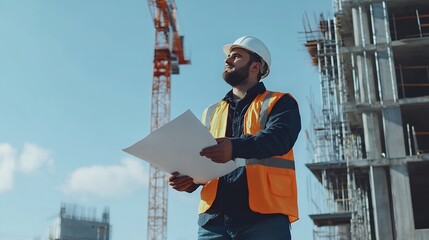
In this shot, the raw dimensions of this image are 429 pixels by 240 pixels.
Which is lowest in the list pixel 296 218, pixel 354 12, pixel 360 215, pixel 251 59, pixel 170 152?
pixel 296 218

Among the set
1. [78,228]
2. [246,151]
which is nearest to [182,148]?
[246,151]

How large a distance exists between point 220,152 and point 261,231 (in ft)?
1.40

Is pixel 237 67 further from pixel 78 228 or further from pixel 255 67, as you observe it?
pixel 78 228

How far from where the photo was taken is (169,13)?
43812 millimetres

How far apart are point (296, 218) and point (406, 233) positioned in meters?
15.3

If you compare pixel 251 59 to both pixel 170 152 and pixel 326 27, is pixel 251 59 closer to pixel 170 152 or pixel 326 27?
pixel 170 152

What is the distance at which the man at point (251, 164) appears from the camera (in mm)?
2818

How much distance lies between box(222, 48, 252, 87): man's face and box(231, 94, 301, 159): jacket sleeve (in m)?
0.27

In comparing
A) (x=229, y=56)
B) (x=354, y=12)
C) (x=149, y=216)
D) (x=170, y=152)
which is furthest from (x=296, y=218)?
(x=149, y=216)

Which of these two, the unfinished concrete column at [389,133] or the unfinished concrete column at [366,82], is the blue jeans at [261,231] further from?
the unfinished concrete column at [366,82]

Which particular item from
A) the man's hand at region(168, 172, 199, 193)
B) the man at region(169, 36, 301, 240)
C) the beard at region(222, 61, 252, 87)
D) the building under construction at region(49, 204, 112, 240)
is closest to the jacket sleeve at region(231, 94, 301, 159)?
the man at region(169, 36, 301, 240)

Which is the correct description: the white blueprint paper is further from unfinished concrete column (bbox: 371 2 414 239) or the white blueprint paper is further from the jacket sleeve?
unfinished concrete column (bbox: 371 2 414 239)

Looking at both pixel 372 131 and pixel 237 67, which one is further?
pixel 372 131

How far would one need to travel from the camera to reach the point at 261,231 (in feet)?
9.32
